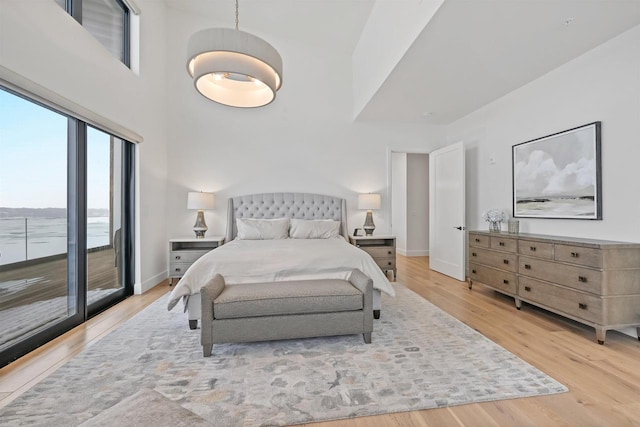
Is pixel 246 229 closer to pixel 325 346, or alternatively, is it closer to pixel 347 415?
pixel 325 346

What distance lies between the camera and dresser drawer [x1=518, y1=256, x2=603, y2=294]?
7.98ft

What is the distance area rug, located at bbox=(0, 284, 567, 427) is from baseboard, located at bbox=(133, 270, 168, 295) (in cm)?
141

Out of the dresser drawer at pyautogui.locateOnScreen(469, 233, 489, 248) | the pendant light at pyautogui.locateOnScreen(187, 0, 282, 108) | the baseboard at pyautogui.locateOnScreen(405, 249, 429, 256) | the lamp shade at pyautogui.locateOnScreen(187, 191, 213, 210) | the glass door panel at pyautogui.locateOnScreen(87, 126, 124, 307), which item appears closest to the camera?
the pendant light at pyautogui.locateOnScreen(187, 0, 282, 108)

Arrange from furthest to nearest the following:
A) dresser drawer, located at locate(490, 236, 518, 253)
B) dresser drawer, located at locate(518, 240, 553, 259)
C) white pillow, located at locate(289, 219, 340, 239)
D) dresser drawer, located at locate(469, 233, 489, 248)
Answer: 1. white pillow, located at locate(289, 219, 340, 239)
2. dresser drawer, located at locate(469, 233, 489, 248)
3. dresser drawer, located at locate(490, 236, 518, 253)
4. dresser drawer, located at locate(518, 240, 553, 259)

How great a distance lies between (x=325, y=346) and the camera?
92.7 inches

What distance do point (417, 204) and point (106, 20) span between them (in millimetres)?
6373

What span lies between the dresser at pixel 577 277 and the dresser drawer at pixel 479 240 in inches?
9.8

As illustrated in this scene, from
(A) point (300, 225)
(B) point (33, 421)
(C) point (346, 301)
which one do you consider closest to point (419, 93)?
(A) point (300, 225)

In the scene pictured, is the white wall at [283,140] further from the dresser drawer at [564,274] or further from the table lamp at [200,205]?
the dresser drawer at [564,274]

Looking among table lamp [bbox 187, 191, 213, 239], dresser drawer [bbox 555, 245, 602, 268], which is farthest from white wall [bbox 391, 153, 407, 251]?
table lamp [bbox 187, 191, 213, 239]

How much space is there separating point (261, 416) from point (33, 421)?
1205 millimetres

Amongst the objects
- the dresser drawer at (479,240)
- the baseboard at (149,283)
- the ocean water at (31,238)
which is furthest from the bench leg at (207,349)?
the dresser drawer at (479,240)

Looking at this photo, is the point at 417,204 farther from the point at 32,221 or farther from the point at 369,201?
the point at 32,221

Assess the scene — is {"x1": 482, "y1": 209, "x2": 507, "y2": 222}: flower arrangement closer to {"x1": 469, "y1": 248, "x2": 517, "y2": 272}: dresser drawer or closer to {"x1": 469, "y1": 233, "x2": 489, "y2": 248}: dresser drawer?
{"x1": 469, "y1": 233, "x2": 489, "y2": 248}: dresser drawer
